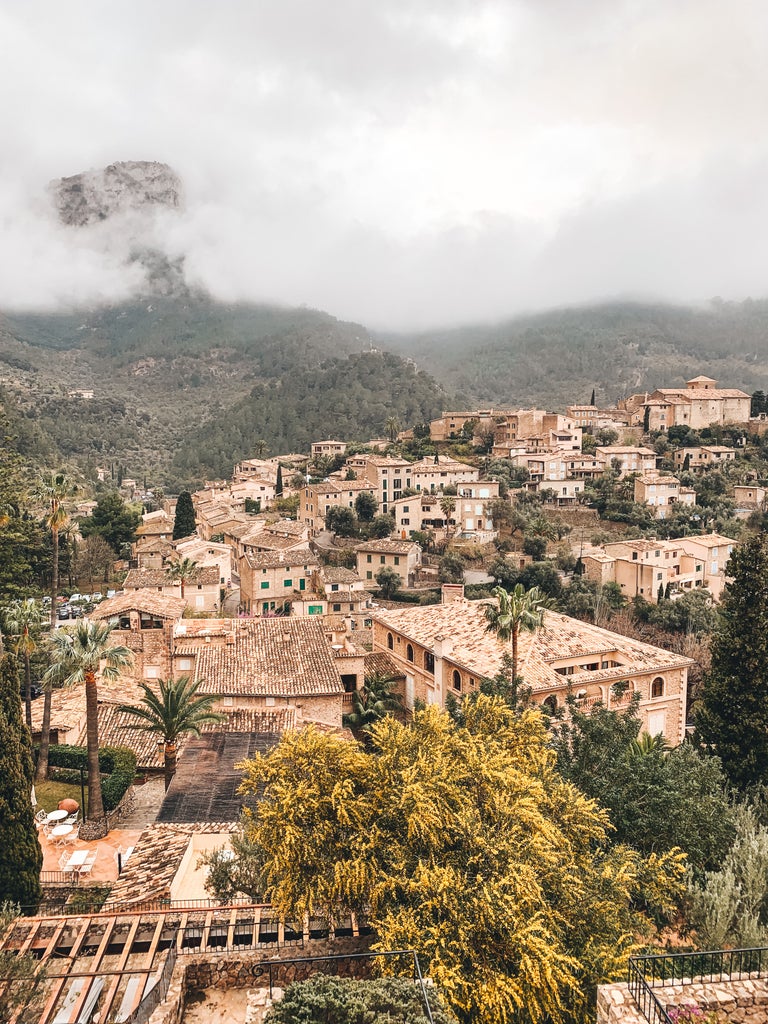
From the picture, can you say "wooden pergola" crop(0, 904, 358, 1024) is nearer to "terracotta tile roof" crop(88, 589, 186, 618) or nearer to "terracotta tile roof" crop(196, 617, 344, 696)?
"terracotta tile roof" crop(196, 617, 344, 696)

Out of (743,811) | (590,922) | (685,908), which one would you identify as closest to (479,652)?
(743,811)

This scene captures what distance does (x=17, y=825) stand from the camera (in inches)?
617

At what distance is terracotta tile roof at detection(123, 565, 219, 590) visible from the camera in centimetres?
4934

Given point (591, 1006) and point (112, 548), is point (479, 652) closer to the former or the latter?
point (591, 1006)

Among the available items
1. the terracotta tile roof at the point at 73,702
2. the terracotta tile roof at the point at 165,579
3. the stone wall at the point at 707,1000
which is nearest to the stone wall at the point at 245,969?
the stone wall at the point at 707,1000

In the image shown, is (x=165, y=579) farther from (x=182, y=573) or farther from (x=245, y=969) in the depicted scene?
(x=245, y=969)

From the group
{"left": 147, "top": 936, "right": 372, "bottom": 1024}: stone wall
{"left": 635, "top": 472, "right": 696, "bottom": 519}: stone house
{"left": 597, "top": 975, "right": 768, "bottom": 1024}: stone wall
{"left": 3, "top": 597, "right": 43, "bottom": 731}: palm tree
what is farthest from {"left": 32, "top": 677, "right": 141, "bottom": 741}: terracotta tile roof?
{"left": 635, "top": 472, "right": 696, "bottom": 519}: stone house

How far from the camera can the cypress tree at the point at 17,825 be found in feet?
50.2

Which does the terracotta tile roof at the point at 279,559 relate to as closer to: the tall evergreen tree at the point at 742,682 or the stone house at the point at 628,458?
the tall evergreen tree at the point at 742,682

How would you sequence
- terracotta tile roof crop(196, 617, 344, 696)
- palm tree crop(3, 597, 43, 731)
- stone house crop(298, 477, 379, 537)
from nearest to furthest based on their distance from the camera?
palm tree crop(3, 597, 43, 731), terracotta tile roof crop(196, 617, 344, 696), stone house crop(298, 477, 379, 537)

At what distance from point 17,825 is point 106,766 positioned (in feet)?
24.6

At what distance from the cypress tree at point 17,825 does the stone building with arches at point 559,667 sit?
16.1m

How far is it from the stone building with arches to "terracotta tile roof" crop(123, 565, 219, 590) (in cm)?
2226

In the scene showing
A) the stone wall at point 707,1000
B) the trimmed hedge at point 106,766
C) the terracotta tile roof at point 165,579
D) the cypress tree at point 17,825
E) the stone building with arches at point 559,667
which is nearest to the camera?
the stone wall at point 707,1000
